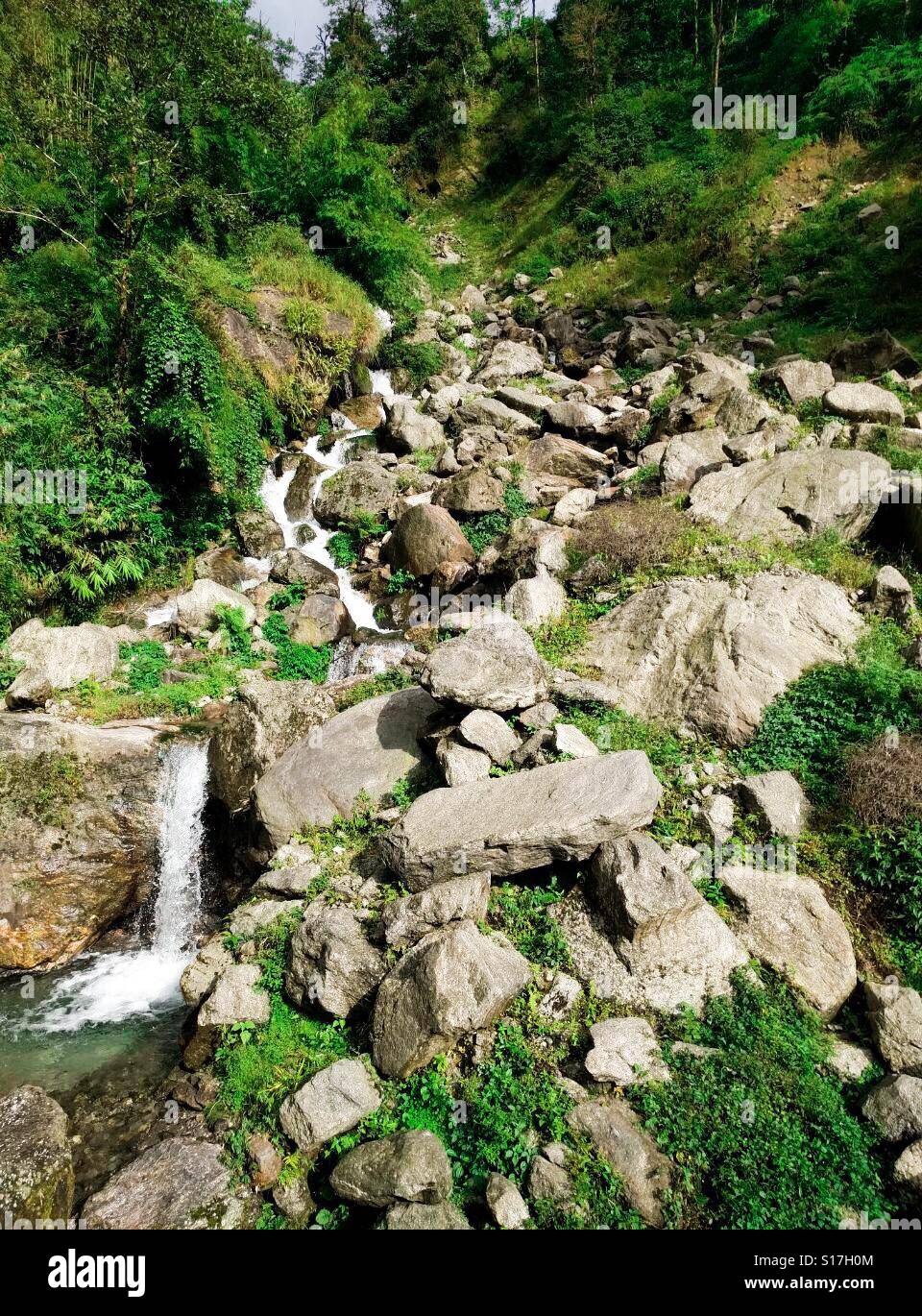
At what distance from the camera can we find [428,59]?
114 feet

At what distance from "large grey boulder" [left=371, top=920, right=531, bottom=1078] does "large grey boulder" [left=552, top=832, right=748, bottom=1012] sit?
0.70 m

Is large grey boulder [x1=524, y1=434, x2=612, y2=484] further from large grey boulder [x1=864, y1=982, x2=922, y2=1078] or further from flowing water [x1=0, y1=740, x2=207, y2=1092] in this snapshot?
large grey boulder [x1=864, y1=982, x2=922, y2=1078]

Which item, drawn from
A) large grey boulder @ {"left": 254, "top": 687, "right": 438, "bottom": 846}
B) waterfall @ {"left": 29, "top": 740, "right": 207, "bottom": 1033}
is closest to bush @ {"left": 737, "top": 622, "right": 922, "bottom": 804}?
large grey boulder @ {"left": 254, "top": 687, "right": 438, "bottom": 846}

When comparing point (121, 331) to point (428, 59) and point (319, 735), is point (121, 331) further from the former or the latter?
point (428, 59)

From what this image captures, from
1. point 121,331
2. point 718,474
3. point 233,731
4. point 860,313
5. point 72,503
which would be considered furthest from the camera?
point 860,313

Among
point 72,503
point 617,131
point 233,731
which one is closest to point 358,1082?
point 233,731

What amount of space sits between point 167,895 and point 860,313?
20.7m

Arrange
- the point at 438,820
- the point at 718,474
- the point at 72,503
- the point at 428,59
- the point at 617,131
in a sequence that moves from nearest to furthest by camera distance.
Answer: the point at 438,820, the point at 718,474, the point at 72,503, the point at 617,131, the point at 428,59

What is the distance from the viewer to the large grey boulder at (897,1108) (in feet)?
14.0

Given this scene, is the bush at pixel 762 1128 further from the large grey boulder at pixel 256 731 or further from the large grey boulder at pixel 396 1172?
the large grey boulder at pixel 256 731

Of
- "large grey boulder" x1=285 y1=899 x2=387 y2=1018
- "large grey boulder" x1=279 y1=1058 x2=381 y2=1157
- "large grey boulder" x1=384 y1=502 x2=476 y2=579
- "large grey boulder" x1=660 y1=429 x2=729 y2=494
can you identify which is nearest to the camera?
"large grey boulder" x1=279 y1=1058 x2=381 y2=1157

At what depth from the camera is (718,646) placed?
7777 mm

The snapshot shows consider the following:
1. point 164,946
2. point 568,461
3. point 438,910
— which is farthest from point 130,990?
point 568,461

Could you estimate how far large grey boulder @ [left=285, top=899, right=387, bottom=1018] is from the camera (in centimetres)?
567
